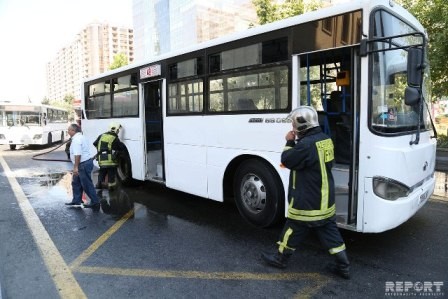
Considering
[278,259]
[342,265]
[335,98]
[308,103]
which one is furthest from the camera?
[335,98]

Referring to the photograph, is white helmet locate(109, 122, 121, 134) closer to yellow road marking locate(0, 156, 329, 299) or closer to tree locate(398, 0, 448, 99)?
yellow road marking locate(0, 156, 329, 299)

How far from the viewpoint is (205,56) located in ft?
19.2

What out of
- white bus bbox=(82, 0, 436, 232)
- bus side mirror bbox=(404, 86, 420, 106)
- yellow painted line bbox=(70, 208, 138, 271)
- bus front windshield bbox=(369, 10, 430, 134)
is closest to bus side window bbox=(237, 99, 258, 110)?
white bus bbox=(82, 0, 436, 232)

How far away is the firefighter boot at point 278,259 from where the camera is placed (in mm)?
4000

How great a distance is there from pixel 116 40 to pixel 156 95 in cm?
11975

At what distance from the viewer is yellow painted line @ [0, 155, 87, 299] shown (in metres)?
3.68

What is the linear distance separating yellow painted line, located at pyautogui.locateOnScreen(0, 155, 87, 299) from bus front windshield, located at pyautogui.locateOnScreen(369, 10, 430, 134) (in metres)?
3.39

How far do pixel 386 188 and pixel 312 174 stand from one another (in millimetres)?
892

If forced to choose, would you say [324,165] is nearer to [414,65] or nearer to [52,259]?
[414,65]

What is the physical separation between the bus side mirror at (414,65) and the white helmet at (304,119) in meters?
0.98

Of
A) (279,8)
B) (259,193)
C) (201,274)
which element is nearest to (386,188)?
(259,193)

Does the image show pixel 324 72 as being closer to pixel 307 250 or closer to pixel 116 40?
pixel 307 250

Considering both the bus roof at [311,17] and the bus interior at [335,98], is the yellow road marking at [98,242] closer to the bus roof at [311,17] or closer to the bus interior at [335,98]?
the bus roof at [311,17]

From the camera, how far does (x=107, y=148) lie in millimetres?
8039
